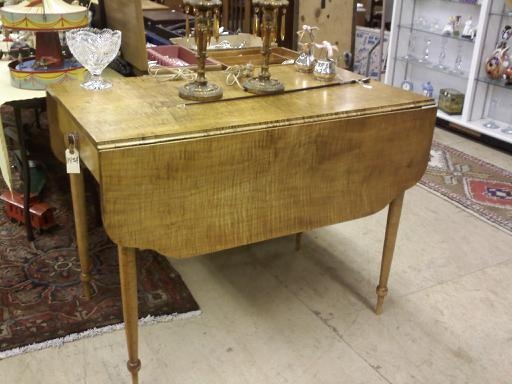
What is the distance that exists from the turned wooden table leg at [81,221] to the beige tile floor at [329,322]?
24 centimetres

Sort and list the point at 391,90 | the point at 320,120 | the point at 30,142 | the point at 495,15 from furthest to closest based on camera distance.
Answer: the point at 495,15 → the point at 30,142 → the point at 391,90 → the point at 320,120

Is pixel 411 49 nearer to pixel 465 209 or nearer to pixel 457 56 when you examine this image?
pixel 457 56

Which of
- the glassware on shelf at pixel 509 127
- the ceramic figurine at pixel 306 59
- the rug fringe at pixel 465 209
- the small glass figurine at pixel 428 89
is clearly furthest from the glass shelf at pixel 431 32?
the ceramic figurine at pixel 306 59

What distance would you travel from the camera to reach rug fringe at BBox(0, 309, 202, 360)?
1.77 meters

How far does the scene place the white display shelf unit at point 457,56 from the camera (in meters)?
3.66

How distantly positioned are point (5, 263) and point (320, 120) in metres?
1.45

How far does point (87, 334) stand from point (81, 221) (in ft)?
1.23

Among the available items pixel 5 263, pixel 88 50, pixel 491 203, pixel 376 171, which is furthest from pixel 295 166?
pixel 491 203

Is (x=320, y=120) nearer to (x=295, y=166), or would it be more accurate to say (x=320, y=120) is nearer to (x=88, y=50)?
(x=295, y=166)

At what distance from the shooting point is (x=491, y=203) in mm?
2904

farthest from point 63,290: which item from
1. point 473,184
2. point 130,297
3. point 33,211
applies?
point 473,184

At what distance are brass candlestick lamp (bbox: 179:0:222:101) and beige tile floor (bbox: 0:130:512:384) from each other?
0.80 meters

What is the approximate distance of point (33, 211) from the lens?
7.98 feet

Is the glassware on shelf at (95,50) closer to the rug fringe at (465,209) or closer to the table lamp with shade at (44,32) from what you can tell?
the table lamp with shade at (44,32)
